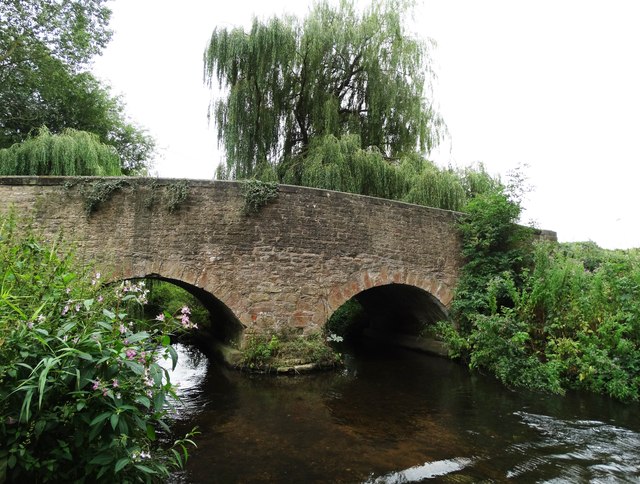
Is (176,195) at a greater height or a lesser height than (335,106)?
lesser

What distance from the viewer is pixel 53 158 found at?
389 inches

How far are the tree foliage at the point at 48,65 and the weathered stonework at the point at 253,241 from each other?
22.5ft

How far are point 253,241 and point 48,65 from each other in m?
9.75

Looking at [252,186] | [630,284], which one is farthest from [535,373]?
[252,186]

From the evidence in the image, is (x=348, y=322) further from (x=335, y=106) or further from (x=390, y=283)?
(x=335, y=106)

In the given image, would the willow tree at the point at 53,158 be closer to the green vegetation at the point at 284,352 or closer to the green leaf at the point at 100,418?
the green vegetation at the point at 284,352

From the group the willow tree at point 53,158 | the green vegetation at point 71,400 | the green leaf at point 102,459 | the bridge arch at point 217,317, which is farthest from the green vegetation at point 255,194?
the green leaf at point 102,459

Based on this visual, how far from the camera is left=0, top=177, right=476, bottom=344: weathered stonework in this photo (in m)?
7.11

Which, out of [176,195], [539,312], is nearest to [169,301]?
[176,195]

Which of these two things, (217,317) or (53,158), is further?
(53,158)

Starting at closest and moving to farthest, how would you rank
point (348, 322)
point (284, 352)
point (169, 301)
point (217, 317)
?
1. point (284, 352)
2. point (217, 317)
3. point (169, 301)
4. point (348, 322)

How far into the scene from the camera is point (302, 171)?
36.7 ft

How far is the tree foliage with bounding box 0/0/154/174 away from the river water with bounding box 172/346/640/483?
1046cm

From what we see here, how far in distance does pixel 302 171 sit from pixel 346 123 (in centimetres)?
247
